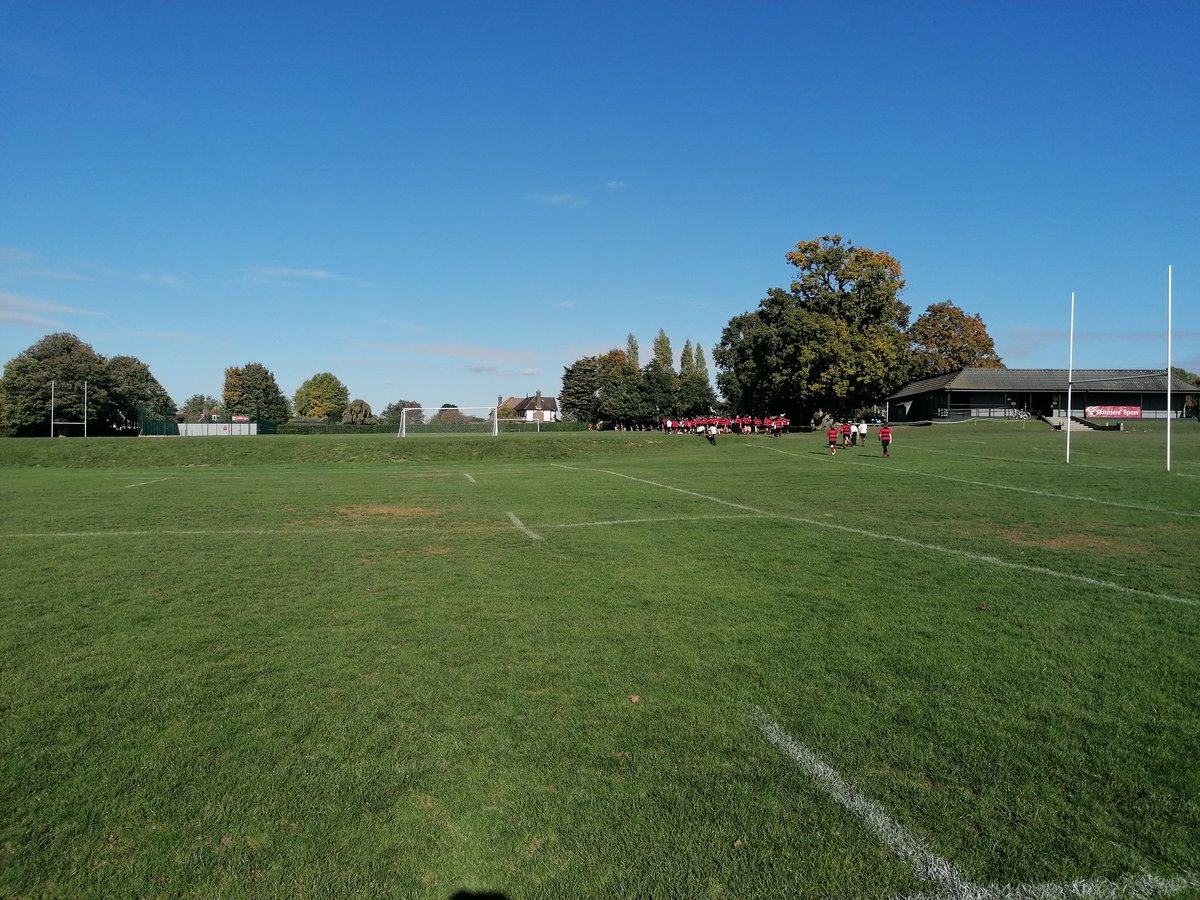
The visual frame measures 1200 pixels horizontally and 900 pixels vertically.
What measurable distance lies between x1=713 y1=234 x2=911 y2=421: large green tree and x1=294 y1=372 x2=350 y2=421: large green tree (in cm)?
10204

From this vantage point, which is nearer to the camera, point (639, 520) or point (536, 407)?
point (639, 520)

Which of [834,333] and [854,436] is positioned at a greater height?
[834,333]

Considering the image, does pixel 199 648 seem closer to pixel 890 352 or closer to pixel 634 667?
pixel 634 667

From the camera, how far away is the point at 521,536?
10.1m

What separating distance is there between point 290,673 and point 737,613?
327cm

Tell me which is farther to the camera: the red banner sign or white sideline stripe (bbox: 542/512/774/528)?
the red banner sign

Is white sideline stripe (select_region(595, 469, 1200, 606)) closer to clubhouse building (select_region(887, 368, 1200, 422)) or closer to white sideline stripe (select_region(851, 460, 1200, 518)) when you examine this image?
white sideline stripe (select_region(851, 460, 1200, 518))

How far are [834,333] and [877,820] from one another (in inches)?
1998

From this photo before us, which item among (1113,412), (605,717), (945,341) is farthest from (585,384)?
(605,717)

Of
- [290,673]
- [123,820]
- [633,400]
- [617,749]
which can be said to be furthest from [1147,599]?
[633,400]

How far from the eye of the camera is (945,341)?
6881 cm

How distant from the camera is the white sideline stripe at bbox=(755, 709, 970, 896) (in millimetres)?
2553

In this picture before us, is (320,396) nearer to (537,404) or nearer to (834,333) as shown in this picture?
(537,404)

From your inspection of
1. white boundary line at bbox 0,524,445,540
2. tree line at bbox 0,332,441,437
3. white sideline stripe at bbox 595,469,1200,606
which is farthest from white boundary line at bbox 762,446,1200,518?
tree line at bbox 0,332,441,437
